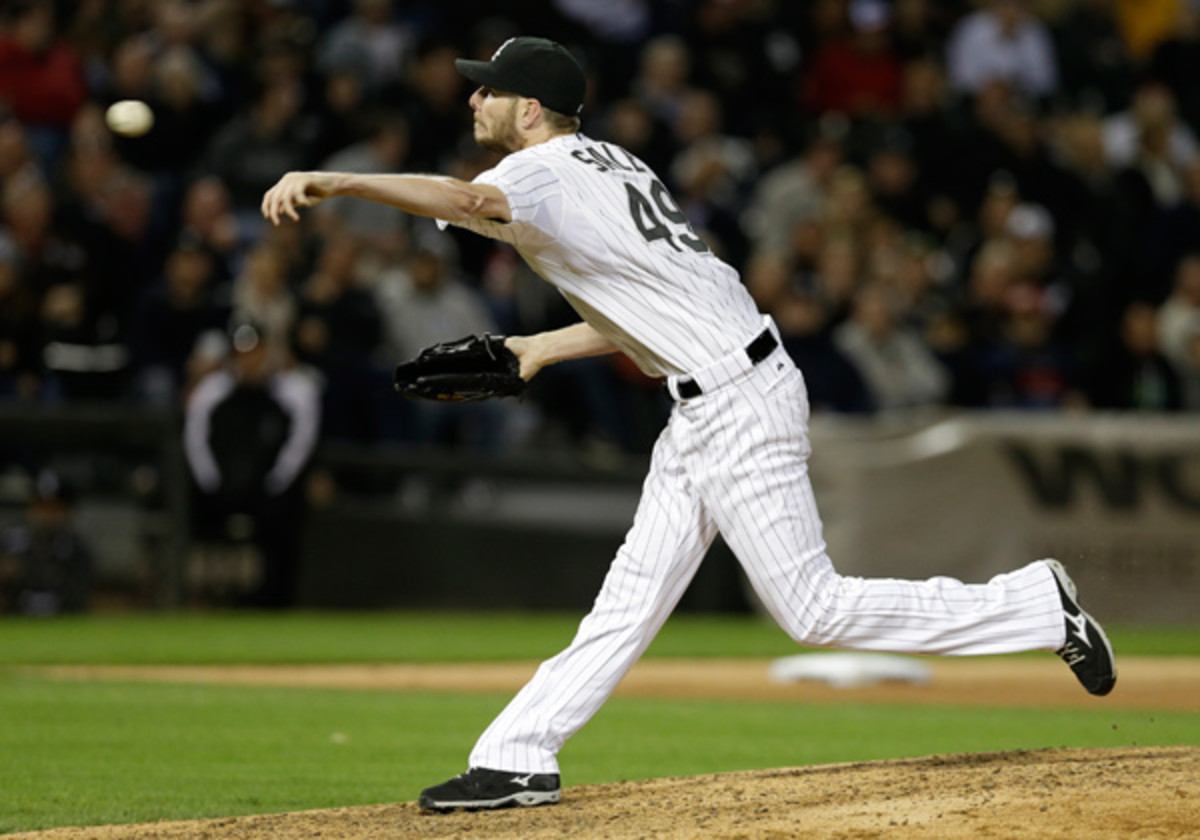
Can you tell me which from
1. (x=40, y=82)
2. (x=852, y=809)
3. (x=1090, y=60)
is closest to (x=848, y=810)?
(x=852, y=809)

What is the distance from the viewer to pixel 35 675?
984 centimetres

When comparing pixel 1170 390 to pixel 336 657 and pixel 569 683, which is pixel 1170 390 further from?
pixel 569 683

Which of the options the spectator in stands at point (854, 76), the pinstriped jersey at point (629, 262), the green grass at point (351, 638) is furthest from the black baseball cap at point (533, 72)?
the spectator in stands at point (854, 76)

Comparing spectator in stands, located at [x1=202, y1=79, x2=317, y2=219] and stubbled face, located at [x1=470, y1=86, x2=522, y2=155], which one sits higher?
spectator in stands, located at [x1=202, y1=79, x2=317, y2=219]

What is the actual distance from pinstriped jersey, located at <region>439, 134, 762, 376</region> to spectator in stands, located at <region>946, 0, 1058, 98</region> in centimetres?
1299

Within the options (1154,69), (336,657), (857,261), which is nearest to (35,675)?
(336,657)

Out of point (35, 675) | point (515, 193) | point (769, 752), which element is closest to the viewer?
point (515, 193)

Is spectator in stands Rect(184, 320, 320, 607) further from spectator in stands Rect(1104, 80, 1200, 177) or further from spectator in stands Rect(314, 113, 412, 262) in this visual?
spectator in stands Rect(1104, 80, 1200, 177)

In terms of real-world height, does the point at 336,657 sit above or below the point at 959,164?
below

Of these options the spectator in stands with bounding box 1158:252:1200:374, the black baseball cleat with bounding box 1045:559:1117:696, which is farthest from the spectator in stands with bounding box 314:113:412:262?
the black baseball cleat with bounding box 1045:559:1117:696

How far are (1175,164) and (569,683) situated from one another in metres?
13.5

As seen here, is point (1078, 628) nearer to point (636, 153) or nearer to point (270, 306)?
point (270, 306)

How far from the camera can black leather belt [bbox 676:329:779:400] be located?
534 cm

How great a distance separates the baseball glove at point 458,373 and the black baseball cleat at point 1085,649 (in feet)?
5.58
